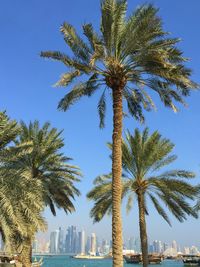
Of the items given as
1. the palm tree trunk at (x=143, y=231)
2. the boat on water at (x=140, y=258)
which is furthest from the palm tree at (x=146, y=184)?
the boat on water at (x=140, y=258)

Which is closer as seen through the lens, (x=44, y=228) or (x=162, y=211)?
(x=44, y=228)

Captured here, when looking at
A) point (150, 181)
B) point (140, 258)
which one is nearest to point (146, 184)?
point (150, 181)

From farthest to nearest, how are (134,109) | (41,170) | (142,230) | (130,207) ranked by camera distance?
(41,170)
(130,207)
(142,230)
(134,109)

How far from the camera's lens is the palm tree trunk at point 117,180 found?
1755cm

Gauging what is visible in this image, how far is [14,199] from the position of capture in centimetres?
2166

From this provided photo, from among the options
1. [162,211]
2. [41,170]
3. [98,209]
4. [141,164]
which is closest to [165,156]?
[141,164]

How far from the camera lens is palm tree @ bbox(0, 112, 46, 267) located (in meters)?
21.0

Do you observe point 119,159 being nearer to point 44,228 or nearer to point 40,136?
point 44,228

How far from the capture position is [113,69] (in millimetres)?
19094

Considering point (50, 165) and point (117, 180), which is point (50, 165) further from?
point (117, 180)

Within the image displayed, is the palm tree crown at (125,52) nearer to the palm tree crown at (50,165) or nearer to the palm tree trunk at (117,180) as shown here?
the palm tree trunk at (117,180)

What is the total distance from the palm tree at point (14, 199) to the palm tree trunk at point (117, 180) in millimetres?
5440

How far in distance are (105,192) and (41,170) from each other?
5116 mm

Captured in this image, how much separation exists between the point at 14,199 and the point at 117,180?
6027 mm
